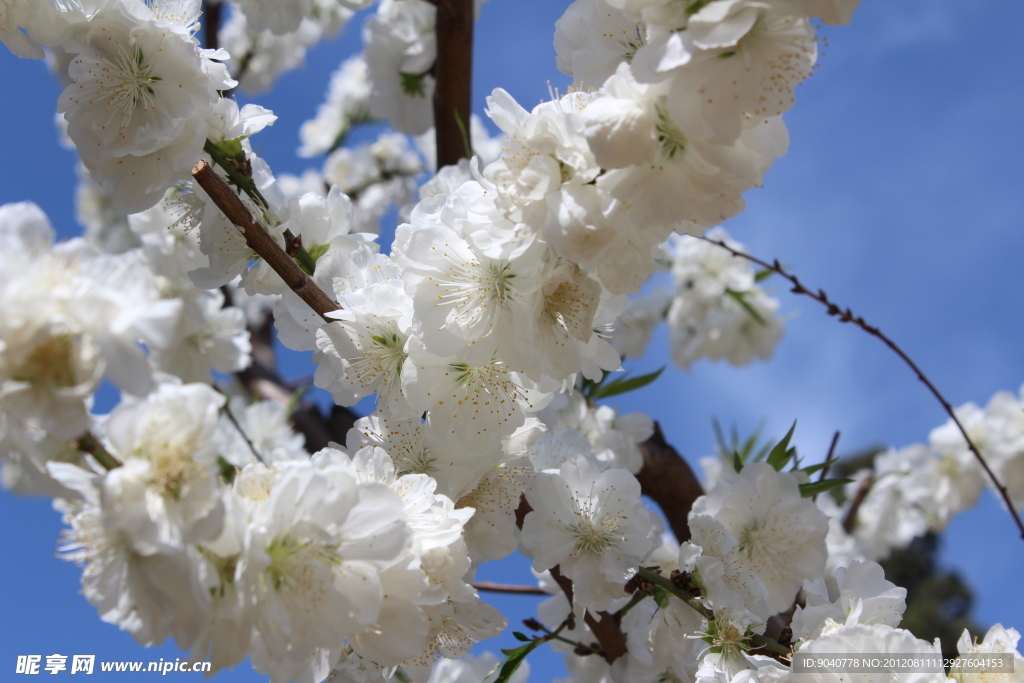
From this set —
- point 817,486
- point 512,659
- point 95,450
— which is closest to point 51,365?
point 95,450

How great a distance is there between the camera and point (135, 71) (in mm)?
1175

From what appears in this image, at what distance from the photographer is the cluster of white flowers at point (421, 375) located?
780 mm

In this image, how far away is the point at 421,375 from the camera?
1.14 m

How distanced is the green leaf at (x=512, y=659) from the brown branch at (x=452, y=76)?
5.28ft

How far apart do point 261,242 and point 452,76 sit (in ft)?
4.90

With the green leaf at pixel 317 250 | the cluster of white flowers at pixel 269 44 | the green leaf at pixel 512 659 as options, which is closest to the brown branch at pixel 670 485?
the green leaf at pixel 512 659

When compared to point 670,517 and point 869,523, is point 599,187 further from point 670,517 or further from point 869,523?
point 869,523

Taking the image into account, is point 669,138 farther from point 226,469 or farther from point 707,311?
point 707,311

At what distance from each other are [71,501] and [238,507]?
0.62 ft

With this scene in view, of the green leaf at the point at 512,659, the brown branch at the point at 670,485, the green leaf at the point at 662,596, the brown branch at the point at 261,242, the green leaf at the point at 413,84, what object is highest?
the brown branch at the point at 261,242

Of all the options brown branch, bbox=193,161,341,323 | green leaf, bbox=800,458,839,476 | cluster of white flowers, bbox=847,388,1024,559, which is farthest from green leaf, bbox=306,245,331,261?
cluster of white flowers, bbox=847,388,1024,559

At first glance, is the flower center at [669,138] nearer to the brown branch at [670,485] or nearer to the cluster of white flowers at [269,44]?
the brown branch at [670,485]

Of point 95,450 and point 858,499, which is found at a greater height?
point 95,450

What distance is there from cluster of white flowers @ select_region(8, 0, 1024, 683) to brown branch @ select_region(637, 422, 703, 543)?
2.12ft
